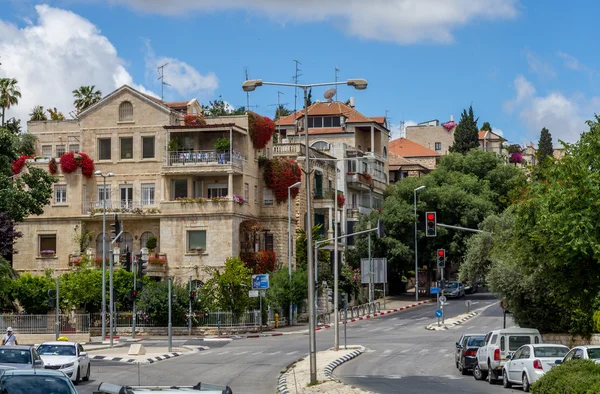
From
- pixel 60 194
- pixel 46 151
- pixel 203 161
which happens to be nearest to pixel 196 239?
pixel 203 161

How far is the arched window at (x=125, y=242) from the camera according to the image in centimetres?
7569

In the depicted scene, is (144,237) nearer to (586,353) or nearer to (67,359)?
(67,359)

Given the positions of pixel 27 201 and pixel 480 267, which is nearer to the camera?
pixel 27 201

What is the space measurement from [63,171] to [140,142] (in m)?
5.98

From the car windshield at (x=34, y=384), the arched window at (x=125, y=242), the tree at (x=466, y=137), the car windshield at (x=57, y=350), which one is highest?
the tree at (x=466, y=137)

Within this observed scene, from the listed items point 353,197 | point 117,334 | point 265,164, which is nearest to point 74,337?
point 117,334

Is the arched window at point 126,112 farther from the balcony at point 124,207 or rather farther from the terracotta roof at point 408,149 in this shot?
the terracotta roof at point 408,149

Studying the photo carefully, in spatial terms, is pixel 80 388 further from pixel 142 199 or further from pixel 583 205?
pixel 142 199

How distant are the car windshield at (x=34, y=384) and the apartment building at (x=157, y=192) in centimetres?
5339

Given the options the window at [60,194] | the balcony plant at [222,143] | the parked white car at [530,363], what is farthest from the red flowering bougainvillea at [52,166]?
the parked white car at [530,363]

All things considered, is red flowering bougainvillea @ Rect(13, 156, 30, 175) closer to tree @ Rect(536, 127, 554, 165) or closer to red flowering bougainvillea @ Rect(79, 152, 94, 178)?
red flowering bougainvillea @ Rect(79, 152, 94, 178)

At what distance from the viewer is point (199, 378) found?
3412 cm

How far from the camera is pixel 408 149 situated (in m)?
134

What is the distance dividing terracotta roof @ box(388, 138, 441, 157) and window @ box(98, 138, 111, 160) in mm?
61540
